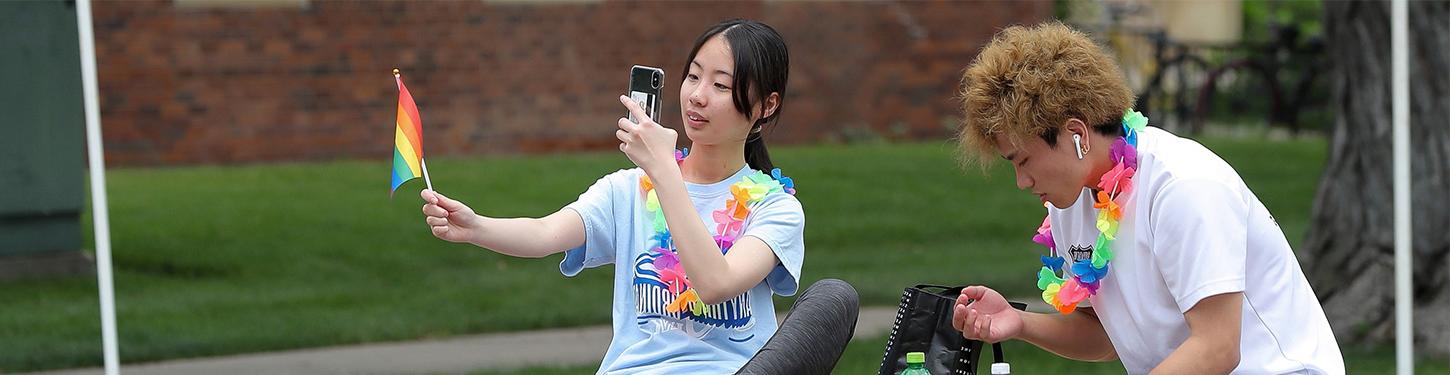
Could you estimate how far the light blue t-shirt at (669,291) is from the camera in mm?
3041

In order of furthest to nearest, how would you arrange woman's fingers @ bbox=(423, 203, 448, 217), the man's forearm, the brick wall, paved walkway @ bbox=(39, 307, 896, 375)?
the brick wall
paved walkway @ bbox=(39, 307, 896, 375)
the man's forearm
woman's fingers @ bbox=(423, 203, 448, 217)

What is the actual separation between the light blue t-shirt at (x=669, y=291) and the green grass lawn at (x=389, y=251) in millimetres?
3375

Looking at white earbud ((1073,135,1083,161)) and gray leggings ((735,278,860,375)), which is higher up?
white earbud ((1073,135,1083,161))

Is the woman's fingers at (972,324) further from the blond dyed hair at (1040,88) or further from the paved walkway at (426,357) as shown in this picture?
the paved walkway at (426,357)

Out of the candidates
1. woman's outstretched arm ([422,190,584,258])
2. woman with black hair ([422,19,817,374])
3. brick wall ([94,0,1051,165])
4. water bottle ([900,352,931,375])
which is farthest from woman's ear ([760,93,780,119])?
brick wall ([94,0,1051,165])

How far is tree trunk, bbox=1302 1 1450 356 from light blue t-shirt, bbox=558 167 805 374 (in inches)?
164

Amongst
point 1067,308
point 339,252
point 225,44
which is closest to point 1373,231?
point 1067,308

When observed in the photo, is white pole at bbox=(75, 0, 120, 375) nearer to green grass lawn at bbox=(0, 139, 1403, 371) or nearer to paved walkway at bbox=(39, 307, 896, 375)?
paved walkway at bbox=(39, 307, 896, 375)

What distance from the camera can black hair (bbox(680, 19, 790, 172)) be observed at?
9.94 ft

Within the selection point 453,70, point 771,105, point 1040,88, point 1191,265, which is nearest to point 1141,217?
point 1191,265

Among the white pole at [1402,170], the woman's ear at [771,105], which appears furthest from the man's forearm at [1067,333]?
the white pole at [1402,170]

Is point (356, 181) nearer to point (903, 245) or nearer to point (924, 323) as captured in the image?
point (903, 245)

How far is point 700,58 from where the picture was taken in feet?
10.0

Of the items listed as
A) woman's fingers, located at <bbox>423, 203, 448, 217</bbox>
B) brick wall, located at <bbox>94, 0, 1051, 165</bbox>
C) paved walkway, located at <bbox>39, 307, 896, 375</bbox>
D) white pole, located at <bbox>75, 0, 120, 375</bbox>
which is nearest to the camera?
woman's fingers, located at <bbox>423, 203, 448, 217</bbox>
